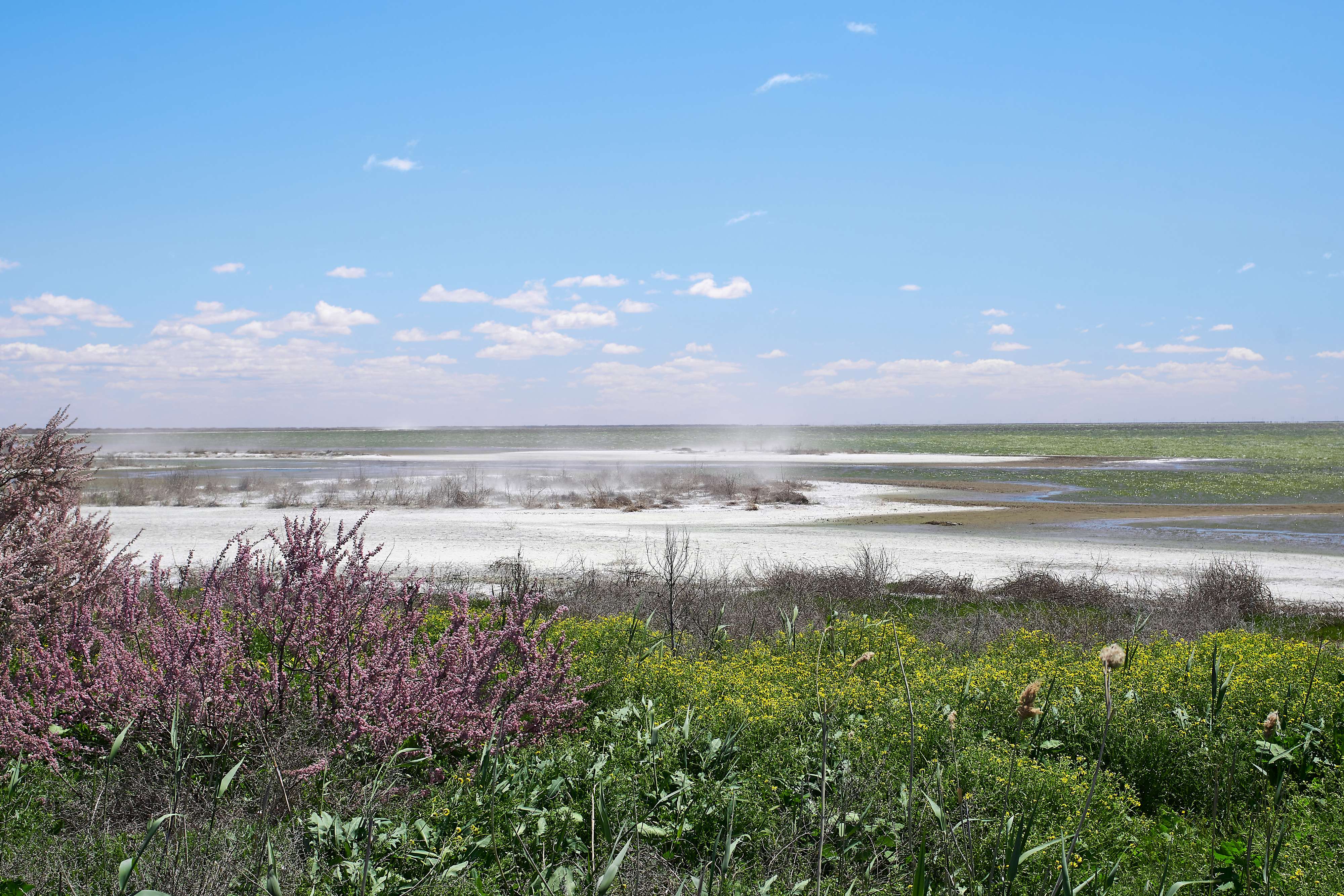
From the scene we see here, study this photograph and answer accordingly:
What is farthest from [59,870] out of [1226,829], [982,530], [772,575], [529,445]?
[529,445]

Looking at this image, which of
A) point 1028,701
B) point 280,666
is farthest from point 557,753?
point 1028,701

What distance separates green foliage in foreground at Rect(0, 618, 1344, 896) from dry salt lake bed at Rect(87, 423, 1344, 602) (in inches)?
153

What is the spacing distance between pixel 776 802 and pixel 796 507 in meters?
28.4

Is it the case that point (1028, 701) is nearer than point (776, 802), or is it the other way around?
point (1028, 701)

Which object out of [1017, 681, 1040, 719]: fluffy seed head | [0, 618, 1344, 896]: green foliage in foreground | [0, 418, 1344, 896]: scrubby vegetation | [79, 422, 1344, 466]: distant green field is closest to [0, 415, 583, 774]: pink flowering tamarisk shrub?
[0, 418, 1344, 896]: scrubby vegetation

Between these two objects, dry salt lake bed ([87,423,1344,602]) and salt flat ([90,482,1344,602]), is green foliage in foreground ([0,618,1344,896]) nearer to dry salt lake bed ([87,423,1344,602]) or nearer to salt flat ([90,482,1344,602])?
dry salt lake bed ([87,423,1344,602])

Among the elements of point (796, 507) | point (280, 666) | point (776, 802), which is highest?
point (280, 666)

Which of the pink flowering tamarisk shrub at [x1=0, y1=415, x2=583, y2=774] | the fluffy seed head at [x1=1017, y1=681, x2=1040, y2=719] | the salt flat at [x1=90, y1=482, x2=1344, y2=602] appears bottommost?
the salt flat at [x1=90, y1=482, x2=1344, y2=602]

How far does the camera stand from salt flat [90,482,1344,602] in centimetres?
1744

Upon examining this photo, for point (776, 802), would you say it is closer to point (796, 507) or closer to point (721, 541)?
point (721, 541)

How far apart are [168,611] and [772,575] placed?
10997mm

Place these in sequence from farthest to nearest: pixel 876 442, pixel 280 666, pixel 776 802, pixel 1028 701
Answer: pixel 876 442
pixel 280 666
pixel 776 802
pixel 1028 701

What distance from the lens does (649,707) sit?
4742 millimetres

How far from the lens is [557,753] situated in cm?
421
